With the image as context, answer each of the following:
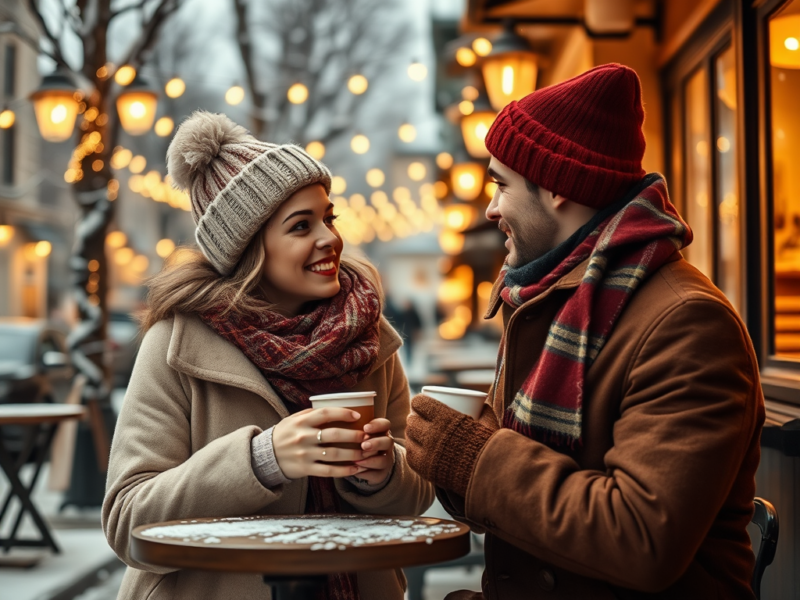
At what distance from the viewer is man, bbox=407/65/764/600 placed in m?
1.99

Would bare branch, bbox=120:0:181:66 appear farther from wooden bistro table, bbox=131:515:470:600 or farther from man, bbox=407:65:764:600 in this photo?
wooden bistro table, bbox=131:515:470:600

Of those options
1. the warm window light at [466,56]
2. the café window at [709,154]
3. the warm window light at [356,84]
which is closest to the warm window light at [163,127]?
the warm window light at [356,84]

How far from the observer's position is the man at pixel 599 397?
78.2 inches

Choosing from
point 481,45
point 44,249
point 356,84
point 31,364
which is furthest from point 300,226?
point 44,249

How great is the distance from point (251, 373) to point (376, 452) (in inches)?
20.4

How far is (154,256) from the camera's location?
41562 millimetres

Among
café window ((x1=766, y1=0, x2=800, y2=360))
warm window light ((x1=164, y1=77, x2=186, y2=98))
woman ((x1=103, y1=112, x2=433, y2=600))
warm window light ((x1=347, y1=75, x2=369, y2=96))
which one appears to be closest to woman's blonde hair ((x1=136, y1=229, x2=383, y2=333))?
woman ((x1=103, y1=112, x2=433, y2=600))

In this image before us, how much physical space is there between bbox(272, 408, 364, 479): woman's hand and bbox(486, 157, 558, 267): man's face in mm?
646

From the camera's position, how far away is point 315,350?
9.02 ft

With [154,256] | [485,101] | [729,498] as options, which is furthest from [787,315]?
[154,256]

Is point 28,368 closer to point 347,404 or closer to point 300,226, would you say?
point 300,226

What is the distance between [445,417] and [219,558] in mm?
640

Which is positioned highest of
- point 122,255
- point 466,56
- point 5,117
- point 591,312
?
point 466,56

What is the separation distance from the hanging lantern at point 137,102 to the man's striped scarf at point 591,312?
25.9ft
